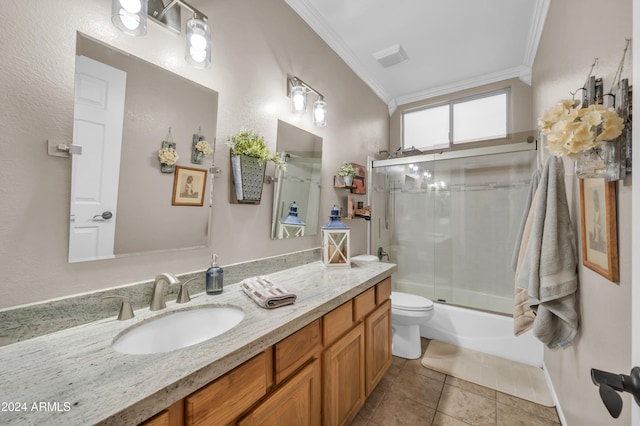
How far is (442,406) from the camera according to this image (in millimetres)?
1712

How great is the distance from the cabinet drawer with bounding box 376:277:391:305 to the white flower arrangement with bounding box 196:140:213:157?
4.33ft

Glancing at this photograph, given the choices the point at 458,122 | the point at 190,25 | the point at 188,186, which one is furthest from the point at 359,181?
the point at 190,25

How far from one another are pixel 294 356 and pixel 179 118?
1198 millimetres

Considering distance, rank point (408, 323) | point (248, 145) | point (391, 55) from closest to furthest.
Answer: point (248, 145), point (408, 323), point (391, 55)

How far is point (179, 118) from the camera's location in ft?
4.09

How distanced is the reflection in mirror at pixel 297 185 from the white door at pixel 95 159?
0.90 m

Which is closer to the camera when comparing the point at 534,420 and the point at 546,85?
the point at 534,420

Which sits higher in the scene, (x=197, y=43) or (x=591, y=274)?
(x=197, y=43)

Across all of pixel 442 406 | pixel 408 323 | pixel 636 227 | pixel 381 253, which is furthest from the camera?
pixel 381 253

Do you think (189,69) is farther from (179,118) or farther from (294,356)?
(294,356)

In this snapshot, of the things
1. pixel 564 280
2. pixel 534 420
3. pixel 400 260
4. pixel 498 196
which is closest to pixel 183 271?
pixel 564 280

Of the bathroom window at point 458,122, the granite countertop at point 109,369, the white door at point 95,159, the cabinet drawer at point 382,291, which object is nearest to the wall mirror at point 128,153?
the white door at point 95,159

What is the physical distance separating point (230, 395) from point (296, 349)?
0.32m

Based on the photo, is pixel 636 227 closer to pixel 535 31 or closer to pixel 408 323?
pixel 408 323
